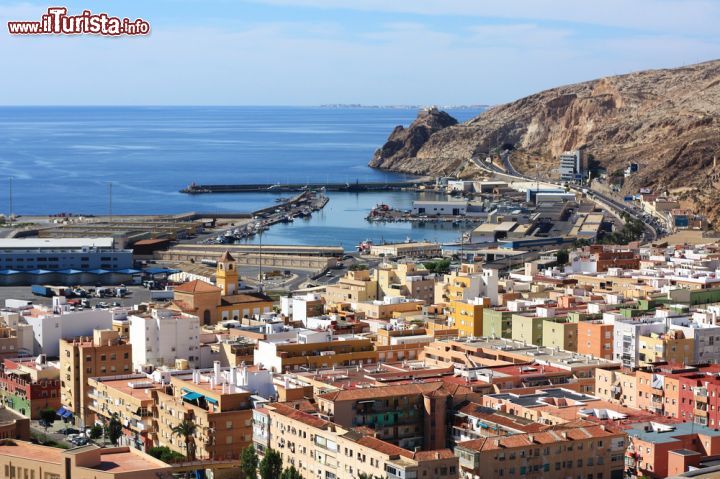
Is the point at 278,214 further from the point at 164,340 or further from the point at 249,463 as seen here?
the point at 249,463

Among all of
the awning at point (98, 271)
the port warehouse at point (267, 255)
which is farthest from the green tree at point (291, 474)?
the port warehouse at point (267, 255)

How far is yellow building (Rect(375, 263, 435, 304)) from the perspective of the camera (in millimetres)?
37969

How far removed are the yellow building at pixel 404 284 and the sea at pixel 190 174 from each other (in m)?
29.6

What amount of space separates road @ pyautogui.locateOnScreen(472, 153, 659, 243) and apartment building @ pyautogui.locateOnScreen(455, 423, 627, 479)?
1603 inches

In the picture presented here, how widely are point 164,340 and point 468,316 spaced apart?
7856 millimetres

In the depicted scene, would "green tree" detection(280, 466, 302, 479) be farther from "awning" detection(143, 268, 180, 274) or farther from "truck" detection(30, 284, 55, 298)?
"awning" detection(143, 268, 180, 274)

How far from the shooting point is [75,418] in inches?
1082

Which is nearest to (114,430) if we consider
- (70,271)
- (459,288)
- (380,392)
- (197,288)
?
(380,392)

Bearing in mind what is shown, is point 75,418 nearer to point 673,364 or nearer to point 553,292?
point 673,364

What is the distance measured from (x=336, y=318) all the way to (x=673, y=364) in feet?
30.3

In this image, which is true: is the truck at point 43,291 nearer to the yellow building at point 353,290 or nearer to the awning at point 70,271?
the awning at point 70,271

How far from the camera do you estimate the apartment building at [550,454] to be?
19.7 metres

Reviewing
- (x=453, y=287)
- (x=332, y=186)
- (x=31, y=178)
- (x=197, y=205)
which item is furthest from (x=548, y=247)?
(x=31, y=178)

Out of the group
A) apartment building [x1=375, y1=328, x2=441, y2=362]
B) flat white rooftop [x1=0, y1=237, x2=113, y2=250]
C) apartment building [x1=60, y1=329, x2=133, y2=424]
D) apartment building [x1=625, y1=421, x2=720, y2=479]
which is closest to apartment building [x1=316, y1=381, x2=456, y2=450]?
apartment building [x1=625, y1=421, x2=720, y2=479]
